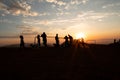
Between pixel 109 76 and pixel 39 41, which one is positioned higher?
pixel 39 41

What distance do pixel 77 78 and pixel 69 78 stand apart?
0.43 meters

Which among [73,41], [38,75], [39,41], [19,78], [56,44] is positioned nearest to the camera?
[19,78]

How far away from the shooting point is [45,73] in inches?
379

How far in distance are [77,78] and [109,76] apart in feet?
6.36

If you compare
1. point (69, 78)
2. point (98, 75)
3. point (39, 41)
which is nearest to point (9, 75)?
point (69, 78)

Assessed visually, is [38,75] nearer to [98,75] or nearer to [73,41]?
[98,75]

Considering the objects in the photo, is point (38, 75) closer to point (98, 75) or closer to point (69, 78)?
point (69, 78)

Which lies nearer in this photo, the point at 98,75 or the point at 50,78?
the point at 50,78

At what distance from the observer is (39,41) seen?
91.0ft

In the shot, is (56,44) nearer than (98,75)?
No

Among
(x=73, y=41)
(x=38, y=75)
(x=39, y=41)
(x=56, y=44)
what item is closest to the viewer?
(x=38, y=75)

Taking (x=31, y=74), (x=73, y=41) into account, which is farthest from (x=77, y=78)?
(x=73, y=41)

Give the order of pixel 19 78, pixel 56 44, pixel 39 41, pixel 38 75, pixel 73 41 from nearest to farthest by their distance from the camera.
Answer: pixel 19 78 < pixel 38 75 < pixel 39 41 < pixel 56 44 < pixel 73 41

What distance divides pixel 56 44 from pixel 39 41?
12.8ft
